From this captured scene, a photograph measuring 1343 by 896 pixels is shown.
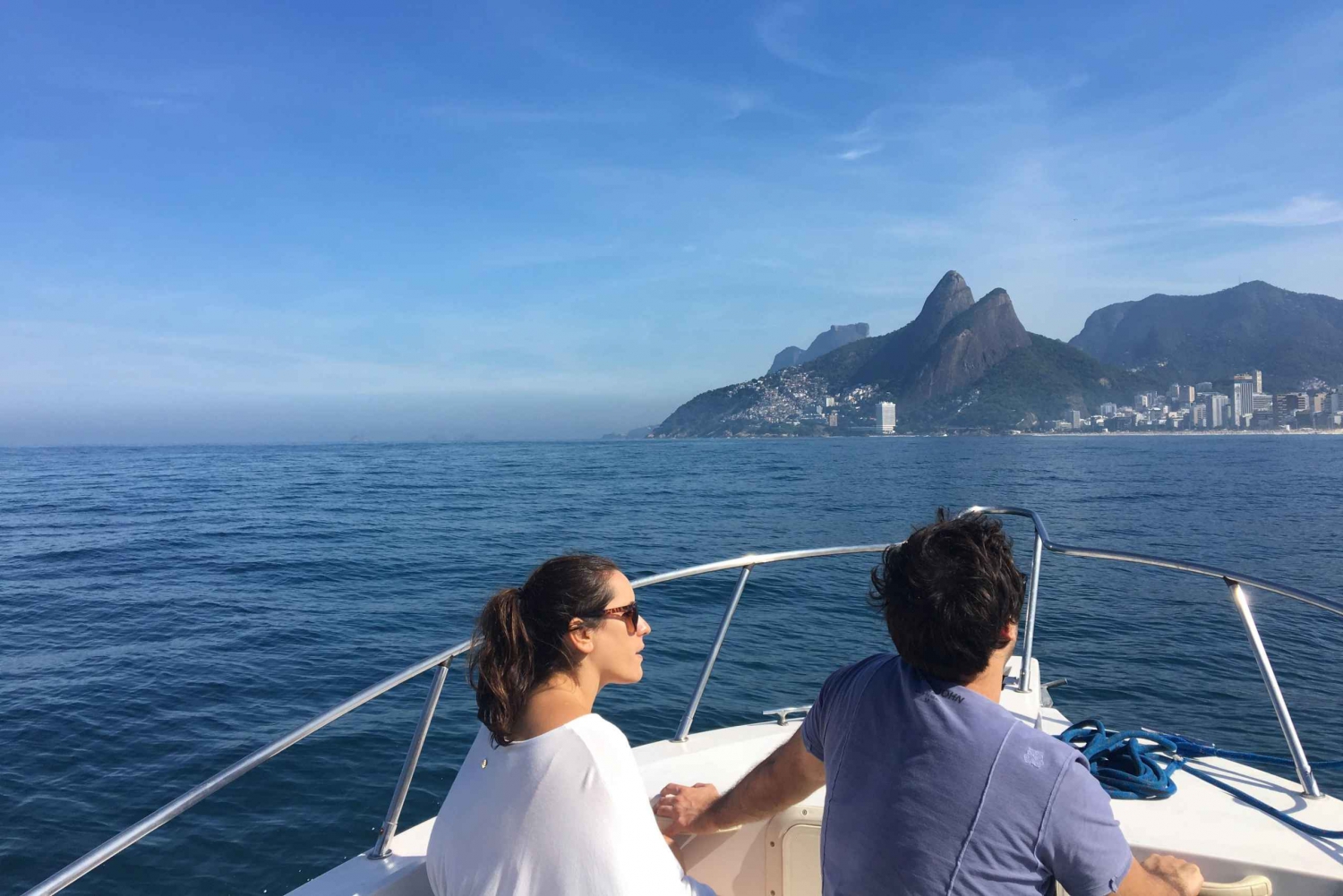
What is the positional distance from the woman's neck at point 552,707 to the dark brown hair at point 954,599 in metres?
0.58

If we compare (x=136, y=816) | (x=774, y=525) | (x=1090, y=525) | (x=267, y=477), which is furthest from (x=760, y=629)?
(x=267, y=477)

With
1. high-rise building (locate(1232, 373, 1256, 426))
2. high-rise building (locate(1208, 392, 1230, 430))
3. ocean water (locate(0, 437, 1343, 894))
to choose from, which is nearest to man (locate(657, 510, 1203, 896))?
ocean water (locate(0, 437, 1343, 894))

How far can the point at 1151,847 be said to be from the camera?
6.59 feet

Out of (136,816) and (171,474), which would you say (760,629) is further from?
(171,474)

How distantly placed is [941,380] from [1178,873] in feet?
484

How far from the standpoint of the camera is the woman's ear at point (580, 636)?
5.16 feet

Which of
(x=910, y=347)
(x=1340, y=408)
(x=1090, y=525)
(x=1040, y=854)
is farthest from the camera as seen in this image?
(x=910, y=347)

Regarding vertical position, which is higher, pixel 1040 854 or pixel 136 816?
pixel 1040 854

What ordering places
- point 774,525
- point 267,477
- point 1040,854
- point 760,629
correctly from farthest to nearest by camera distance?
point 267,477, point 774,525, point 760,629, point 1040,854

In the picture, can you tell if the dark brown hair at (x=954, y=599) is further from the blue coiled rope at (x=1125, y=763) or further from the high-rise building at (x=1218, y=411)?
the high-rise building at (x=1218, y=411)

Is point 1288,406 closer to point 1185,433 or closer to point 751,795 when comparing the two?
point 1185,433

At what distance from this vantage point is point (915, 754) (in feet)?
4.43

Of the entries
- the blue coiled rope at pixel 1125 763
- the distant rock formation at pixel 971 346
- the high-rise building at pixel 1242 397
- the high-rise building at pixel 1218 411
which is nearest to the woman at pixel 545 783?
the blue coiled rope at pixel 1125 763

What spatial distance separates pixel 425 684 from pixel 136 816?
126 inches
